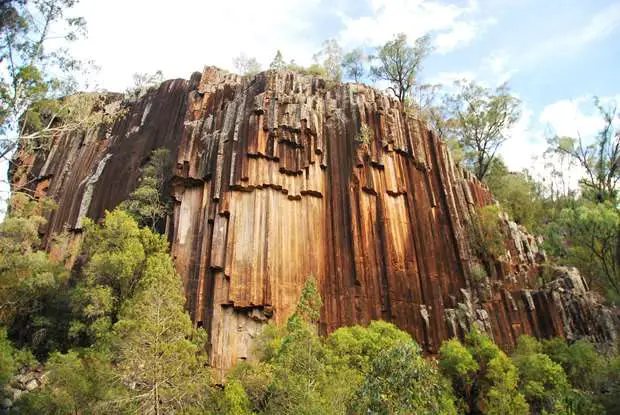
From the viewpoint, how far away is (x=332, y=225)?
22344 millimetres

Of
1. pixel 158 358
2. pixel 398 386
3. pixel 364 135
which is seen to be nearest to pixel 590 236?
Answer: pixel 364 135

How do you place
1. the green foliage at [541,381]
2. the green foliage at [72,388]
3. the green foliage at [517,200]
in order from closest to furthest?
the green foliage at [72,388], the green foliage at [541,381], the green foliage at [517,200]

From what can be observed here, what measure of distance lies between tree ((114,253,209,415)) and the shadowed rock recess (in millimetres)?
3932

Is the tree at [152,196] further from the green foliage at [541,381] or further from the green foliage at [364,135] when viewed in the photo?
the green foliage at [541,381]

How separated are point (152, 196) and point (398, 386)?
16.4 metres

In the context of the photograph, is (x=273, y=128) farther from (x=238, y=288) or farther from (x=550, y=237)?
(x=550, y=237)

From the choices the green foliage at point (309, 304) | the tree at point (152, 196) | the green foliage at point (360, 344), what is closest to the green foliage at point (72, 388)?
the green foliage at point (309, 304)

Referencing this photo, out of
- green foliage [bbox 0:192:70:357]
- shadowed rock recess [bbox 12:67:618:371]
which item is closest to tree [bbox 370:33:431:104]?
shadowed rock recess [bbox 12:67:618:371]

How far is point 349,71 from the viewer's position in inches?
1405

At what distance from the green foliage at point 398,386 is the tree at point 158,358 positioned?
4654 millimetres

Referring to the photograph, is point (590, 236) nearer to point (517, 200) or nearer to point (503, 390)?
point (503, 390)

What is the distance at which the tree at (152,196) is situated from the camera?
23.5m

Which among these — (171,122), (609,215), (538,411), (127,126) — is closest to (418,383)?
(538,411)

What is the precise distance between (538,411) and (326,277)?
367 inches
